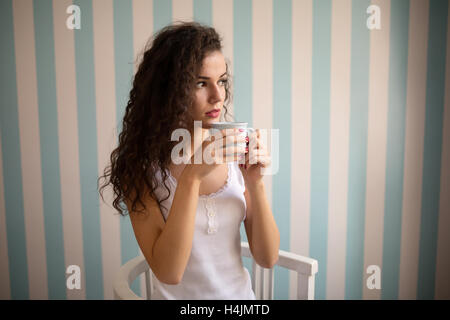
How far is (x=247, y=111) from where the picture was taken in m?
1.52

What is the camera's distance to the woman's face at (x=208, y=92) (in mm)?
832

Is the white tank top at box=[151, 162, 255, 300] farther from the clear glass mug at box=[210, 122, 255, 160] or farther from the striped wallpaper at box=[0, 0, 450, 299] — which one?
the striped wallpaper at box=[0, 0, 450, 299]

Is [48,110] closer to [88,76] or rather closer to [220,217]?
[88,76]

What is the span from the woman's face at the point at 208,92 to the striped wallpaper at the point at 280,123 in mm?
664

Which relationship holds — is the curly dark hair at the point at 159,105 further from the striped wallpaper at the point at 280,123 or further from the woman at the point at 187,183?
the striped wallpaper at the point at 280,123

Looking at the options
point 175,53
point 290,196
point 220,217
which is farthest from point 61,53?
point 290,196

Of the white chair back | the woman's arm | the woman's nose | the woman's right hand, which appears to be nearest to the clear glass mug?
the woman's right hand

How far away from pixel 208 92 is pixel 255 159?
223mm

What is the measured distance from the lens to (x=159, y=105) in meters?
0.89

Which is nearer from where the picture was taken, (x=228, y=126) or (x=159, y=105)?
(x=228, y=126)

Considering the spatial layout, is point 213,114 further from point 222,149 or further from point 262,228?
point 262,228

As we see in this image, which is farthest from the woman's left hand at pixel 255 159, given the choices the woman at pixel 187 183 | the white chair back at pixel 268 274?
the white chair back at pixel 268 274

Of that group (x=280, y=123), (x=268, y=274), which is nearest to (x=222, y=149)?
(x=268, y=274)

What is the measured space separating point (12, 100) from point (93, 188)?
552mm
